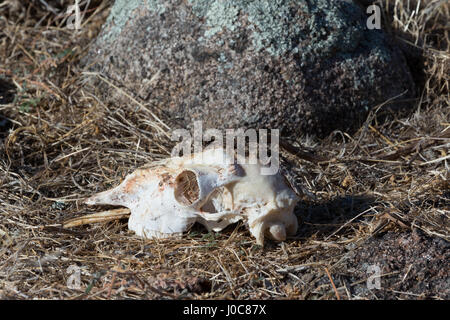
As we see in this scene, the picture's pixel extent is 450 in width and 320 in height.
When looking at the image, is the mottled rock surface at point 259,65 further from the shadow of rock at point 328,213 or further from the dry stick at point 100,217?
the dry stick at point 100,217

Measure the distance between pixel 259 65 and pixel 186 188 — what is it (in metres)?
0.93

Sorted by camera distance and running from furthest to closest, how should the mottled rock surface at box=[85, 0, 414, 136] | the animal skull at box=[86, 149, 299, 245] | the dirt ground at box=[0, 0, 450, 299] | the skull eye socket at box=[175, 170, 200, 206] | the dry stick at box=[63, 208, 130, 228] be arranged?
1. the mottled rock surface at box=[85, 0, 414, 136]
2. the dry stick at box=[63, 208, 130, 228]
3. the skull eye socket at box=[175, 170, 200, 206]
4. the animal skull at box=[86, 149, 299, 245]
5. the dirt ground at box=[0, 0, 450, 299]

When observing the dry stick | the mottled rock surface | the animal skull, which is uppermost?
the mottled rock surface

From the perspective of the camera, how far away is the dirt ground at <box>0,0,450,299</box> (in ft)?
6.72

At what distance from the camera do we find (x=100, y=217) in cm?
248

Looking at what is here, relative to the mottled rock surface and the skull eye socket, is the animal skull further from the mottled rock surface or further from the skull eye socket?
the mottled rock surface

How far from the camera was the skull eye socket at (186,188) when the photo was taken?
2.32 metres

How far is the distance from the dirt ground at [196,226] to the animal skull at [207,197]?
62mm

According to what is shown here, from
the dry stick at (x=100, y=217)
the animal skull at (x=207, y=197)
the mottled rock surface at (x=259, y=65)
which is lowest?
the dry stick at (x=100, y=217)

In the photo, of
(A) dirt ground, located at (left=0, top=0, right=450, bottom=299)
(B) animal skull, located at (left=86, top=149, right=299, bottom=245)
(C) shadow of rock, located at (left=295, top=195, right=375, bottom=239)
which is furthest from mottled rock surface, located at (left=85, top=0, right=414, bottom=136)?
(B) animal skull, located at (left=86, top=149, right=299, bottom=245)

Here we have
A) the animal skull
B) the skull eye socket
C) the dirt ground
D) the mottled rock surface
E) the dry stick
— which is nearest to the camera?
the dirt ground

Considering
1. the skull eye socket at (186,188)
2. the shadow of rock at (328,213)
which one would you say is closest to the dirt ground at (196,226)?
the shadow of rock at (328,213)

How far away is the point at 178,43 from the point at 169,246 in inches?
49.2

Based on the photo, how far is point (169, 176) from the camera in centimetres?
233
